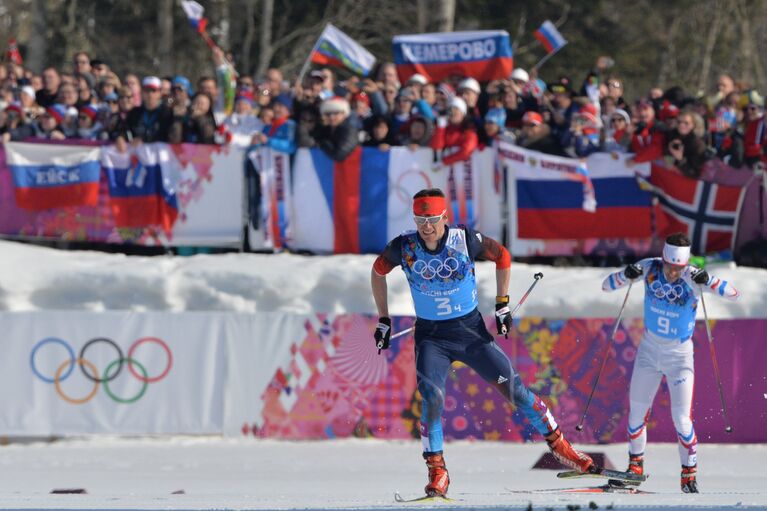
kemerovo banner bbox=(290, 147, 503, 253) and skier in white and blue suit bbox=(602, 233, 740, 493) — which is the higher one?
kemerovo banner bbox=(290, 147, 503, 253)

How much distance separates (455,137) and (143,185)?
3194 mm

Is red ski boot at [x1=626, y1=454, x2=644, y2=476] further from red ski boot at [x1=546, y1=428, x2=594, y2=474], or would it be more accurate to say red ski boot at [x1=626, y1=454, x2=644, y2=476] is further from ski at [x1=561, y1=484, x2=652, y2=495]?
red ski boot at [x1=546, y1=428, x2=594, y2=474]

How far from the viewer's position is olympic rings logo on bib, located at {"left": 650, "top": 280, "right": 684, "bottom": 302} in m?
9.42

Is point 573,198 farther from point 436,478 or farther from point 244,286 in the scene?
point 436,478

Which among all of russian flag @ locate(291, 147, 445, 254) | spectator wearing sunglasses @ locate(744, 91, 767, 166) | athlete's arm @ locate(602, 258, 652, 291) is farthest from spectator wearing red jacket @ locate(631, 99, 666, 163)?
athlete's arm @ locate(602, 258, 652, 291)

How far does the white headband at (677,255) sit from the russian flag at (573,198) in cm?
320

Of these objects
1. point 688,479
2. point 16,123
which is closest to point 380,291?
point 688,479

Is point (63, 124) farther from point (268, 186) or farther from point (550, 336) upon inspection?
point (550, 336)

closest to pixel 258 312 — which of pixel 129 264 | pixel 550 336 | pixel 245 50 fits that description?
pixel 129 264

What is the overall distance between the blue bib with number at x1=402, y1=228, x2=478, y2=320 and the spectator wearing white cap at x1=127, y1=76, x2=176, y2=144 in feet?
17.6

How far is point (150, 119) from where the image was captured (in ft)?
42.3

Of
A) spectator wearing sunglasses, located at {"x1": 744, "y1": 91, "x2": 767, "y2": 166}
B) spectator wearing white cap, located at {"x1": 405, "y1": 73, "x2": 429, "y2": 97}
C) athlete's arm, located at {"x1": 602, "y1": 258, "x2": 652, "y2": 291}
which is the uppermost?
spectator wearing white cap, located at {"x1": 405, "y1": 73, "x2": 429, "y2": 97}

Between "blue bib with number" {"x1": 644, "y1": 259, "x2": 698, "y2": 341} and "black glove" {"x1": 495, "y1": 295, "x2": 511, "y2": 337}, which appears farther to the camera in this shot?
"blue bib with number" {"x1": 644, "y1": 259, "x2": 698, "y2": 341}

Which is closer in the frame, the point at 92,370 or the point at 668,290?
the point at 668,290
